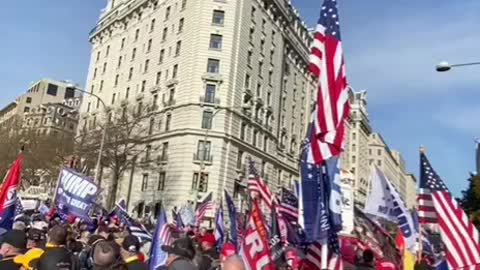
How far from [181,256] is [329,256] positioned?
5.25 feet

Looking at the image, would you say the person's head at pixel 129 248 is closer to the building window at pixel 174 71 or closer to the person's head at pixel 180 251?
the person's head at pixel 180 251

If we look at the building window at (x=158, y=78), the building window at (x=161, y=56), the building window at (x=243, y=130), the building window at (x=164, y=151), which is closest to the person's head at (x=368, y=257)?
the building window at (x=164, y=151)

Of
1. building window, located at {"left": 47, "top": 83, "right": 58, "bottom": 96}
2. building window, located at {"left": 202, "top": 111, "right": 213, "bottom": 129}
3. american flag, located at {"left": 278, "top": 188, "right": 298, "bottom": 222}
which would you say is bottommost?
american flag, located at {"left": 278, "top": 188, "right": 298, "bottom": 222}

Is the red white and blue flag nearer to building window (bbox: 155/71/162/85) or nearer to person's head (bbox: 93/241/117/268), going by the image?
person's head (bbox: 93/241/117/268)

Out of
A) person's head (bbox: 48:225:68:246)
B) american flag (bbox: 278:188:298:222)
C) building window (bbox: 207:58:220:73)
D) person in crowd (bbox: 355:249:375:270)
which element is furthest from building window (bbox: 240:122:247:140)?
person's head (bbox: 48:225:68:246)

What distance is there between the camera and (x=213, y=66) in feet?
159

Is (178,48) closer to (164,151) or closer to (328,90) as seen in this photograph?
(164,151)

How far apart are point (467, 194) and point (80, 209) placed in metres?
22.2

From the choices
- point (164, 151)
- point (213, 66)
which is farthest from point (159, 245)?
point (213, 66)

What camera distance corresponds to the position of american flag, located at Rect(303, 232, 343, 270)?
5566mm

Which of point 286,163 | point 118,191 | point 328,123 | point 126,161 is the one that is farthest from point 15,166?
point 286,163

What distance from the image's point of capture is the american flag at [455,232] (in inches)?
233

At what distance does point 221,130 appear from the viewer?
46906mm

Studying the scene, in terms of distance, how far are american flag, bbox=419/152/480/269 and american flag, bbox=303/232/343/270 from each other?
1.27m
